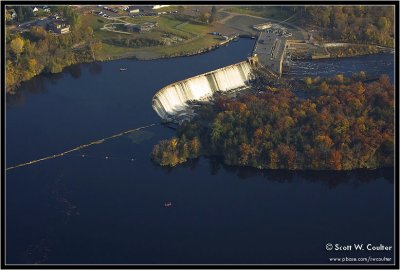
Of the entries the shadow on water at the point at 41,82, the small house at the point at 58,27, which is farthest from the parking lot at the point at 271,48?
the small house at the point at 58,27

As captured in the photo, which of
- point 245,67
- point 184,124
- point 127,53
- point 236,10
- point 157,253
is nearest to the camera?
point 157,253

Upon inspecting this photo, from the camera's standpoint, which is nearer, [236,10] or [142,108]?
[142,108]

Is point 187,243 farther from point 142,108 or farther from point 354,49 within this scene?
point 354,49

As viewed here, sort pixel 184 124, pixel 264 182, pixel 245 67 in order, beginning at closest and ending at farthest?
pixel 264 182 < pixel 184 124 < pixel 245 67

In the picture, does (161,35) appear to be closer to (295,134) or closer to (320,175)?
(295,134)

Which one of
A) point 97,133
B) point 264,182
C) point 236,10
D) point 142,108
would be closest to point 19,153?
point 97,133

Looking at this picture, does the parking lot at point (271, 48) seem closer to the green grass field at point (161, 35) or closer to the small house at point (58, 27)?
the green grass field at point (161, 35)
